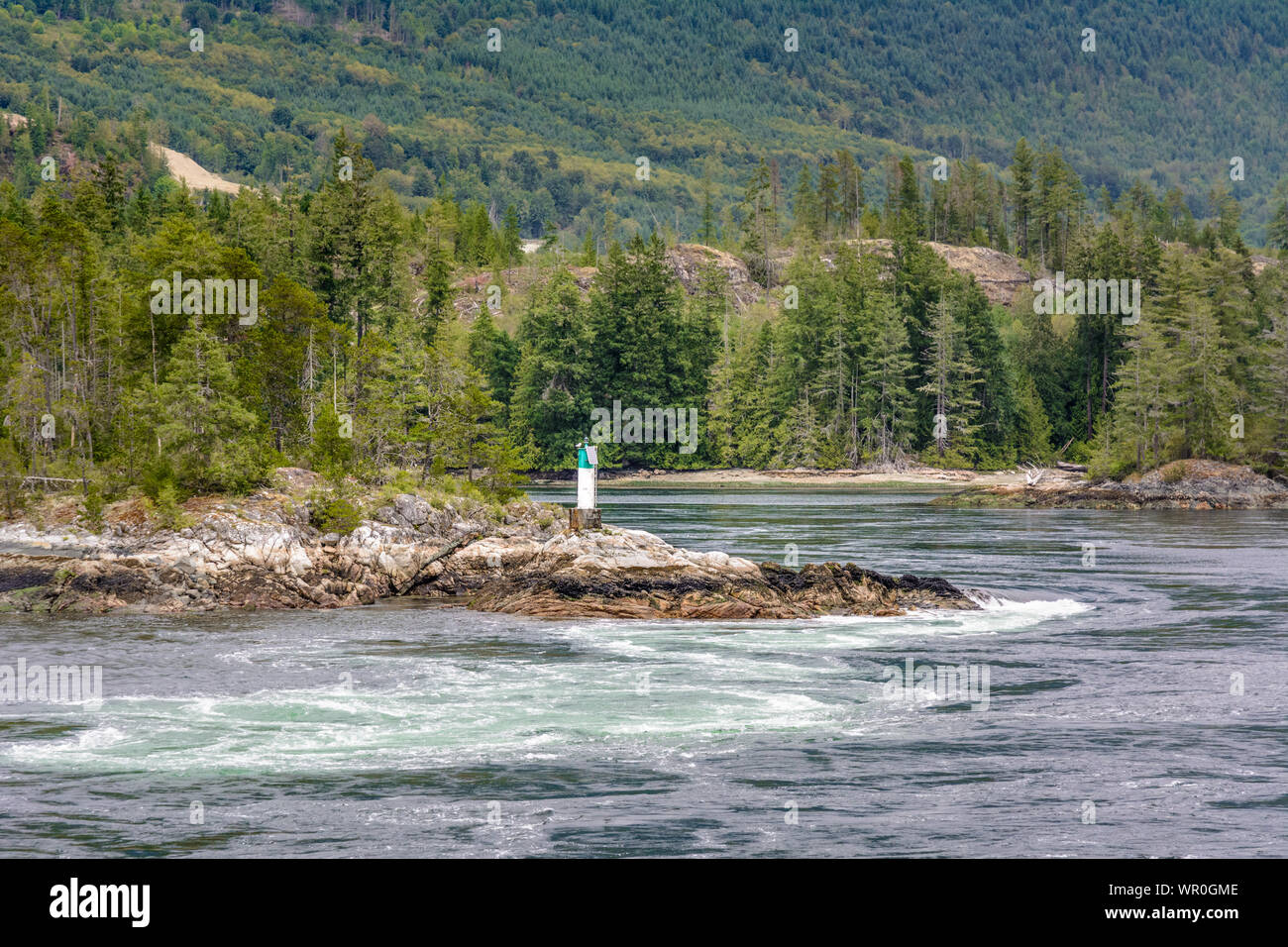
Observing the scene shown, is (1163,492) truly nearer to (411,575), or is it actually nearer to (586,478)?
(586,478)

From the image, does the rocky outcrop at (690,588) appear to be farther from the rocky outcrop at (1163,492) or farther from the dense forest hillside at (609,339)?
the rocky outcrop at (1163,492)

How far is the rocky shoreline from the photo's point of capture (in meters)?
34.0

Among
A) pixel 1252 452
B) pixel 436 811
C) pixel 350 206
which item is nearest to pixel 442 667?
pixel 436 811

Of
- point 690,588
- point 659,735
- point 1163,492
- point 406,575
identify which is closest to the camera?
point 659,735

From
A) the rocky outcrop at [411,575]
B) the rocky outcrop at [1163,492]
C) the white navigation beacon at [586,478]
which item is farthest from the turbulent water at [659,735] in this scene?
the rocky outcrop at [1163,492]

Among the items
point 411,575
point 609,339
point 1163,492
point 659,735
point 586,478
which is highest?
point 609,339

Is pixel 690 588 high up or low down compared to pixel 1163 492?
down

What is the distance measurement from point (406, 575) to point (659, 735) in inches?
741

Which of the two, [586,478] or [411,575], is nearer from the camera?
[411,575]

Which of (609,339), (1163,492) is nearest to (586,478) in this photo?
(1163,492)

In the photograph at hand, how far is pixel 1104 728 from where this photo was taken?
20.8 metres

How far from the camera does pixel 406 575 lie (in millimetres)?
37938

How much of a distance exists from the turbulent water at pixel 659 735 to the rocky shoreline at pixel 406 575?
1.48m

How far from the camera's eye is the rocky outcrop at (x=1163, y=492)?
79.0 meters
